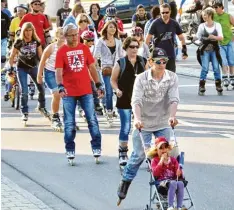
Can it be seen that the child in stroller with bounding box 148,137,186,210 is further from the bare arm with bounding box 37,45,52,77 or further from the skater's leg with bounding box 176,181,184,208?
the bare arm with bounding box 37,45,52,77

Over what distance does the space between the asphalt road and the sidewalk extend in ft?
0.59

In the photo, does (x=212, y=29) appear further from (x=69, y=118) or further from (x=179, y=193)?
(x=179, y=193)

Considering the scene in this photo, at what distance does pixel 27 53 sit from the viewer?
1578 centimetres

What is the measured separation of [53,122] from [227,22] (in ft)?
17.2

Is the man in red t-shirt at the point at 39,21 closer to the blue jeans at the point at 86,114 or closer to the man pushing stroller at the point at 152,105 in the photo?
the blue jeans at the point at 86,114

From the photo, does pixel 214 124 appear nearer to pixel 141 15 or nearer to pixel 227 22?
pixel 227 22

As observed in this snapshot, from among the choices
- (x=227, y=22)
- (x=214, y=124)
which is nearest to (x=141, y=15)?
(x=227, y=22)

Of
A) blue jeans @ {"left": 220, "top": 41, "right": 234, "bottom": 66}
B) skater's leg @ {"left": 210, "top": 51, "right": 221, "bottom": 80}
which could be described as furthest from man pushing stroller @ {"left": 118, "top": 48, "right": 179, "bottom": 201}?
blue jeans @ {"left": 220, "top": 41, "right": 234, "bottom": 66}

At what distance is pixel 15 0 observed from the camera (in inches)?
1629

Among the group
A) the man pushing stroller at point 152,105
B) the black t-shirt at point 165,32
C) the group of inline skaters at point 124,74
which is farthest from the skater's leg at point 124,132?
the black t-shirt at point 165,32

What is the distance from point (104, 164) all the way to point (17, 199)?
2491 mm

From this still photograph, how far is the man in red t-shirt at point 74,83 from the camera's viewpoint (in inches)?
483

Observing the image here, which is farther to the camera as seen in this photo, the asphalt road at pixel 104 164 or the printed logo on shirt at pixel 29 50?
the printed logo on shirt at pixel 29 50

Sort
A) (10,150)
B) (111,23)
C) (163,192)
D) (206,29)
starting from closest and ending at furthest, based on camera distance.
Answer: (163,192), (10,150), (111,23), (206,29)
